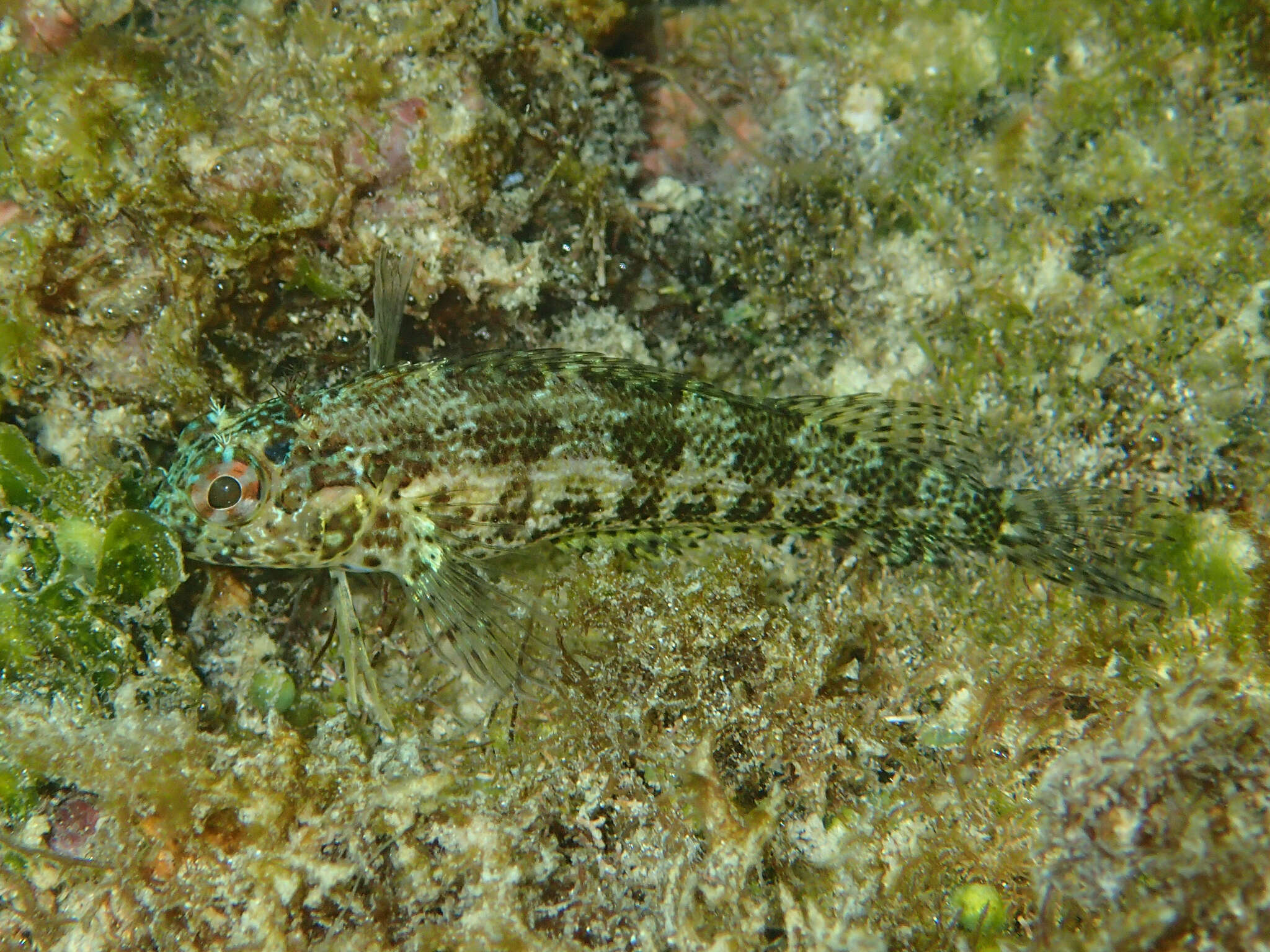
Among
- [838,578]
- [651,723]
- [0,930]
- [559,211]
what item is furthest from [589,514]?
[0,930]

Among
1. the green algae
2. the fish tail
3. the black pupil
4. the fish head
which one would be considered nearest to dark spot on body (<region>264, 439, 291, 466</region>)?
the fish head

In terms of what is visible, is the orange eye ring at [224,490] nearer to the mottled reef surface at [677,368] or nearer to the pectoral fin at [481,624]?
the mottled reef surface at [677,368]

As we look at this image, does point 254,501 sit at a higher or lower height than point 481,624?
higher

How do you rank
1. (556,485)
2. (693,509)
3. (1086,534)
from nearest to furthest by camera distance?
(556,485), (693,509), (1086,534)

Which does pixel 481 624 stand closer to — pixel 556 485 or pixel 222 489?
pixel 556 485

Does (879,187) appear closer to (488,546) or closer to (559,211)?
(559,211)

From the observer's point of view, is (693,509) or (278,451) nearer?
(278,451)

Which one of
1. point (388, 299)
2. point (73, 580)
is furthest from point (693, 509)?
point (73, 580)
